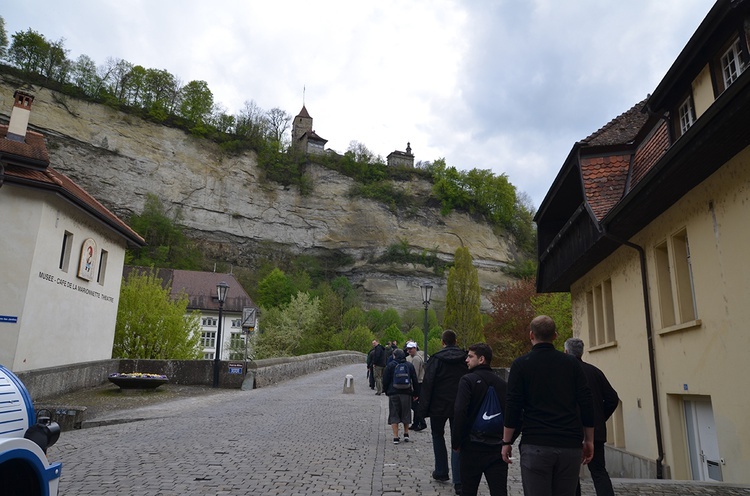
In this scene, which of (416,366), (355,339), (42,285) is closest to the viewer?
(416,366)

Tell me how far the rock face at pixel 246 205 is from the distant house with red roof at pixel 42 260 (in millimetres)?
63067

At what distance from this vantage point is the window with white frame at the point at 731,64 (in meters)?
8.96

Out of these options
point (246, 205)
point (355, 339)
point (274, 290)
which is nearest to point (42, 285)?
point (355, 339)

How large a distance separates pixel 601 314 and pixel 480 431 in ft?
33.7

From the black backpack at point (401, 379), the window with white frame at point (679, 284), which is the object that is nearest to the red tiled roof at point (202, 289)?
the black backpack at point (401, 379)

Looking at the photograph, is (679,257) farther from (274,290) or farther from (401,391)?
(274,290)

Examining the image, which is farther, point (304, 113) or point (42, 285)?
point (304, 113)

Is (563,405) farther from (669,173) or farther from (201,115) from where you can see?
(201,115)

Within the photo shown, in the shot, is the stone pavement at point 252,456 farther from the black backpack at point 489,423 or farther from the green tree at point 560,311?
the green tree at point 560,311

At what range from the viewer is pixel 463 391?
573 cm

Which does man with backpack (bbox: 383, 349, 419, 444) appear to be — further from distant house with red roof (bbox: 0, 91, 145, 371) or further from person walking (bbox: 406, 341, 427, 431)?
distant house with red roof (bbox: 0, 91, 145, 371)

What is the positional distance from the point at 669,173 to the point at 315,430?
821 cm

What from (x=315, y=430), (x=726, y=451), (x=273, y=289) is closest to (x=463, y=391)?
(x=726, y=451)

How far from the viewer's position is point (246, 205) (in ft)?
307
